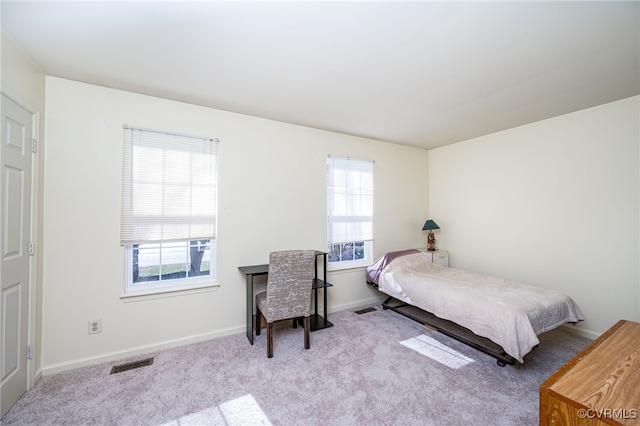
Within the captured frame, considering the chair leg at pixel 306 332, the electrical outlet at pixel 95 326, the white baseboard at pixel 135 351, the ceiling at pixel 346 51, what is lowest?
the white baseboard at pixel 135 351

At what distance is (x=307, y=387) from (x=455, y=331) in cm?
186

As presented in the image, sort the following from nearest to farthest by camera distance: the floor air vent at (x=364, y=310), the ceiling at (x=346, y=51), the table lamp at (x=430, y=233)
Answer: the ceiling at (x=346, y=51), the floor air vent at (x=364, y=310), the table lamp at (x=430, y=233)

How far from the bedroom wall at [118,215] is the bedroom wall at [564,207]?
6.14ft

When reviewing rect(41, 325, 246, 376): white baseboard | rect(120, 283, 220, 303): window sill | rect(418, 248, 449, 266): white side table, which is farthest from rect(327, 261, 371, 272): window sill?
rect(120, 283, 220, 303): window sill

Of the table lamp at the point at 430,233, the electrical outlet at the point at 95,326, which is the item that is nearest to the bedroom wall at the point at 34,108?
the electrical outlet at the point at 95,326

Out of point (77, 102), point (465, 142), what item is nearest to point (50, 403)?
point (77, 102)

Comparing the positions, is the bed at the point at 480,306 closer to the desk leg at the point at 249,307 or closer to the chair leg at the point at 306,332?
the chair leg at the point at 306,332

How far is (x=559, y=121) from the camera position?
3100mm

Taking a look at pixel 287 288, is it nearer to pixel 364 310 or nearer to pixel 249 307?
pixel 249 307

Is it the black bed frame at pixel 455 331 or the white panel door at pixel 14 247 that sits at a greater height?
the white panel door at pixel 14 247

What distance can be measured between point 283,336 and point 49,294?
2.13 meters

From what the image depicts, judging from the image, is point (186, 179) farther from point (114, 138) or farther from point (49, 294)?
point (49, 294)

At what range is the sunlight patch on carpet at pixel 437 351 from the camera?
2.38m

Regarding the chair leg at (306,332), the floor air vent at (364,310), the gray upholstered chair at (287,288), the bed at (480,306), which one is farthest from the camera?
the floor air vent at (364,310)
